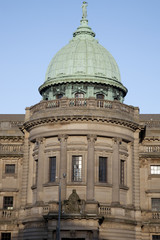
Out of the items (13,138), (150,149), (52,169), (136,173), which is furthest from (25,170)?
(150,149)

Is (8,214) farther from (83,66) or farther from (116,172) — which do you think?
(83,66)

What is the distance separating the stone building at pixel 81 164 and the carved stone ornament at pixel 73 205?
93 millimetres

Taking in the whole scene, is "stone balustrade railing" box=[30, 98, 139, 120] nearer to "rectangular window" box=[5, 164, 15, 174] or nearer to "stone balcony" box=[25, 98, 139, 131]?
"stone balcony" box=[25, 98, 139, 131]

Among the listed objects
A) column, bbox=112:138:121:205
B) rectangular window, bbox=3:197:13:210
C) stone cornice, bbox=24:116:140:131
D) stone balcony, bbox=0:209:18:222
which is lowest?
stone balcony, bbox=0:209:18:222

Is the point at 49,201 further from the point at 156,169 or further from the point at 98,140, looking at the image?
the point at 156,169

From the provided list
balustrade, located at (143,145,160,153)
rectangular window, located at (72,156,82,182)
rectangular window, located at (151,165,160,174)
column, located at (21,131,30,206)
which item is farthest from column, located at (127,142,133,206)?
column, located at (21,131,30,206)

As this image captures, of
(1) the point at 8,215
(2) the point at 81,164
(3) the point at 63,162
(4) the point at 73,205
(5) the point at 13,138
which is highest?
(5) the point at 13,138

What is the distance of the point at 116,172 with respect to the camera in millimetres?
49875

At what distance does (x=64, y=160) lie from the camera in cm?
4944

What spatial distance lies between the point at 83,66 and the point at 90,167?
44.2ft

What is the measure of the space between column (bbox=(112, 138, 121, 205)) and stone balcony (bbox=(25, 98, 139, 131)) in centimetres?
240

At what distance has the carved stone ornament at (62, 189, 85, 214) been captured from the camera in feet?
152

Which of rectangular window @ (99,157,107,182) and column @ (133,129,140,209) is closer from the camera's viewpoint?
rectangular window @ (99,157,107,182)

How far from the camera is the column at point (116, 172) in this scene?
49172 millimetres
